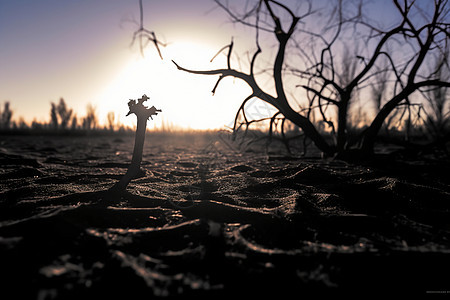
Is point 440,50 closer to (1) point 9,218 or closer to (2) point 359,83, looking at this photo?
(2) point 359,83

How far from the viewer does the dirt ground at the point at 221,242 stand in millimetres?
877

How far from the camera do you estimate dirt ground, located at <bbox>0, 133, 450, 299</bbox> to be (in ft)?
2.88

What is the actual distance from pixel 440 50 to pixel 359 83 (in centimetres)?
105

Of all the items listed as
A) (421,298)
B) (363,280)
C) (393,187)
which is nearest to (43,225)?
(363,280)

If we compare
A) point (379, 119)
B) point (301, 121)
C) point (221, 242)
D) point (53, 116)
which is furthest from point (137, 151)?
point (53, 116)

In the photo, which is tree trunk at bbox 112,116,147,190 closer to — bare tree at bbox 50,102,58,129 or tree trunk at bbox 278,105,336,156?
tree trunk at bbox 278,105,336,156

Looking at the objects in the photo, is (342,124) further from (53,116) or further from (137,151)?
(53,116)

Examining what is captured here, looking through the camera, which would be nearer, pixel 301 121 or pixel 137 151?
pixel 137 151

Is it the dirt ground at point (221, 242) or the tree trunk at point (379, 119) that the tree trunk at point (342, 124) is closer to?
the tree trunk at point (379, 119)

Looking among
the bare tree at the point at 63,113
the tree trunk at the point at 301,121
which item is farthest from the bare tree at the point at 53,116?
the tree trunk at the point at 301,121

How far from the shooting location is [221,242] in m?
1.19

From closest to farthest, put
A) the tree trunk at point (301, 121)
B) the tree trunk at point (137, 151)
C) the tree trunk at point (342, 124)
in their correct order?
the tree trunk at point (137, 151) → the tree trunk at point (301, 121) → the tree trunk at point (342, 124)

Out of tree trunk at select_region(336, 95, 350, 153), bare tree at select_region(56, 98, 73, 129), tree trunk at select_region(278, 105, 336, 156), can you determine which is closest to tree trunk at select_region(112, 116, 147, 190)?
tree trunk at select_region(278, 105, 336, 156)

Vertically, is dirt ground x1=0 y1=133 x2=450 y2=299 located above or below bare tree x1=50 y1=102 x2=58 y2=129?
below
